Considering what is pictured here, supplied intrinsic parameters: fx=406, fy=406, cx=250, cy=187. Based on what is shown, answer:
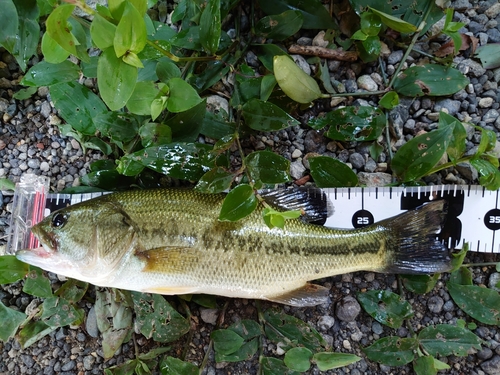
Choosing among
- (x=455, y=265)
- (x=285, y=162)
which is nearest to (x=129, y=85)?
(x=285, y=162)

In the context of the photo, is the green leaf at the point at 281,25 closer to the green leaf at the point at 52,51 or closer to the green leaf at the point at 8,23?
the green leaf at the point at 52,51

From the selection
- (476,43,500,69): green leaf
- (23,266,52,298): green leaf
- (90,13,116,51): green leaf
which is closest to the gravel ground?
(476,43,500,69): green leaf

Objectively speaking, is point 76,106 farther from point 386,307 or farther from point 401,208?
point 386,307

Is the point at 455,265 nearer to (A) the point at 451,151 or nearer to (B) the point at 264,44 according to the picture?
(A) the point at 451,151

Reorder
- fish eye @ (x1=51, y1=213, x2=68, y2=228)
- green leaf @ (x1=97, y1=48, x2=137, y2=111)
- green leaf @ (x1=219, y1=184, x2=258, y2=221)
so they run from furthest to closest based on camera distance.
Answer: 1. fish eye @ (x1=51, y1=213, x2=68, y2=228)
2. green leaf @ (x1=219, y1=184, x2=258, y2=221)
3. green leaf @ (x1=97, y1=48, x2=137, y2=111)

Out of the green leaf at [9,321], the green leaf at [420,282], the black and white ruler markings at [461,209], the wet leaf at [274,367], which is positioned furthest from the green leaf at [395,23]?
the green leaf at [9,321]

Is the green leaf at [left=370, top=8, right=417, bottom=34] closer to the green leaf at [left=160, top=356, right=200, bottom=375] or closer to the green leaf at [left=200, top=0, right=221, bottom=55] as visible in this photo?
the green leaf at [left=200, top=0, right=221, bottom=55]
